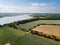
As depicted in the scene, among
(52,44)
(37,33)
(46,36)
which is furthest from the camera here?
(37,33)

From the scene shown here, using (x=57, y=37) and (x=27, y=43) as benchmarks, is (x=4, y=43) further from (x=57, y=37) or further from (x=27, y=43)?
(x=57, y=37)

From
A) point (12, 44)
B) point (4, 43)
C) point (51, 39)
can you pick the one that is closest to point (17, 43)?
point (12, 44)

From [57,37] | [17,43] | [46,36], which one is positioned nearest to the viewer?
[17,43]

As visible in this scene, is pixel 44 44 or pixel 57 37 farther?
pixel 57 37

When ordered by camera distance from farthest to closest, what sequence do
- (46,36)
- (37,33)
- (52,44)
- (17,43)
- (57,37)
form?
1. (37,33)
2. (46,36)
3. (57,37)
4. (17,43)
5. (52,44)

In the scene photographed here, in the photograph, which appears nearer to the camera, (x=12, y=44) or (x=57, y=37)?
(x=12, y=44)

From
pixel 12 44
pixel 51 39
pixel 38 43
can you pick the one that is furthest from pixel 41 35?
pixel 12 44

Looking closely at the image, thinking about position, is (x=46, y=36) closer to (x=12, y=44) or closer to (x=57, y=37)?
(x=57, y=37)

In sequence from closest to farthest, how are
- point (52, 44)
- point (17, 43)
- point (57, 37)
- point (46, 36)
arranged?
1. point (52, 44)
2. point (17, 43)
3. point (57, 37)
4. point (46, 36)
